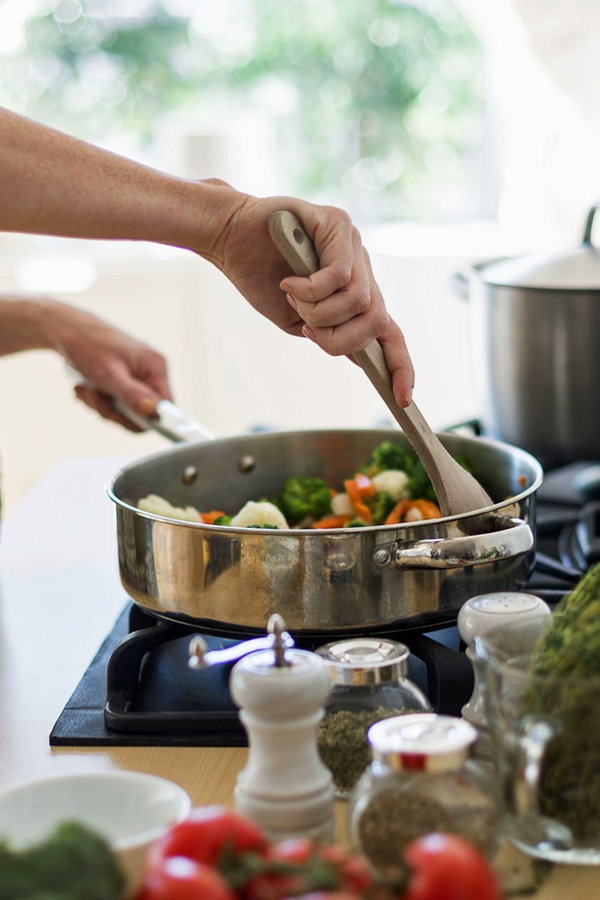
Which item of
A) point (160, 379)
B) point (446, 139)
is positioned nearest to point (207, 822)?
A: point (160, 379)

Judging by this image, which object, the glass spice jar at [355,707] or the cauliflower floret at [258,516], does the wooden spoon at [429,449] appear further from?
the glass spice jar at [355,707]

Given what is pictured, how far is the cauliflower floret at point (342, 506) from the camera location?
1255 mm

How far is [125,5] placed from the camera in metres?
3.89

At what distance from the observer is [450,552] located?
0.87 metres

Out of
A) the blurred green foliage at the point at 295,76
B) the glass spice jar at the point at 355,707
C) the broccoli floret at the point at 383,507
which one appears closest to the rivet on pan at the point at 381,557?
the glass spice jar at the point at 355,707

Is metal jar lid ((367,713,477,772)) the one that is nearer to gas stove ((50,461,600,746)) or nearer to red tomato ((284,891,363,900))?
red tomato ((284,891,363,900))

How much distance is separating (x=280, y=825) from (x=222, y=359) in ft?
A: 10.4

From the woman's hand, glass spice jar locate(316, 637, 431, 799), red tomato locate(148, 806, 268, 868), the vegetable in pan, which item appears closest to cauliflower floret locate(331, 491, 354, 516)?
the vegetable in pan

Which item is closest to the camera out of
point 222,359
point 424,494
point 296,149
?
point 424,494

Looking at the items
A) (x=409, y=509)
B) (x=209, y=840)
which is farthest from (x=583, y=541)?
(x=209, y=840)

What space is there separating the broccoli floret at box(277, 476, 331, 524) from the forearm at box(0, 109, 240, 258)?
1.12 ft

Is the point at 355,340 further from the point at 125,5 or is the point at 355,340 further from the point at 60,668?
the point at 125,5

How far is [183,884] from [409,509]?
76cm

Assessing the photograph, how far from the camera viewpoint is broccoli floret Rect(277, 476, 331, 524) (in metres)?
1.25
